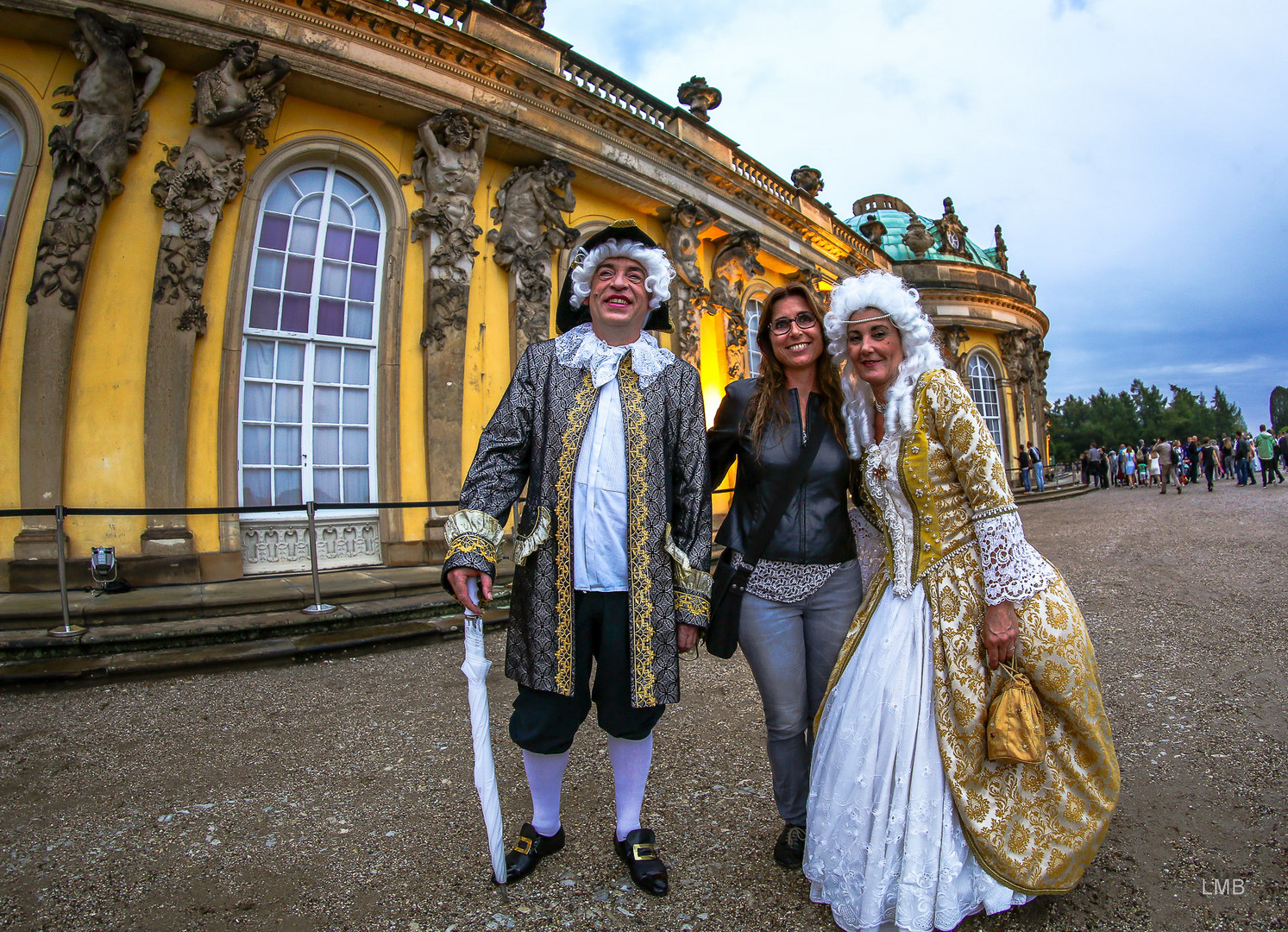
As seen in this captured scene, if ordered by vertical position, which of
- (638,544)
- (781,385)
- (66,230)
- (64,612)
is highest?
(66,230)

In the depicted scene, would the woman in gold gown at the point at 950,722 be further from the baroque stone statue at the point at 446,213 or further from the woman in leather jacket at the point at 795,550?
the baroque stone statue at the point at 446,213

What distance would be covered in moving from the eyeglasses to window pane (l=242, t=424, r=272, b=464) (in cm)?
701

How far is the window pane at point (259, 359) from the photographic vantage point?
7.41 meters

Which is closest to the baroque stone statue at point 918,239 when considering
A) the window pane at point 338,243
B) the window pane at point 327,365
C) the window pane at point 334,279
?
the window pane at point 338,243

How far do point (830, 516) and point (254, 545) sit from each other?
23.2 ft

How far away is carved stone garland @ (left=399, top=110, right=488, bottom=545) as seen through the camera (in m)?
8.06

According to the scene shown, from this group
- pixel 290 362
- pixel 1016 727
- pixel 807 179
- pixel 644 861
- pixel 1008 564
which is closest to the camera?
pixel 1016 727

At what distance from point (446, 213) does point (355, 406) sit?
8.84ft

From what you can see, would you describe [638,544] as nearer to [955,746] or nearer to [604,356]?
[604,356]

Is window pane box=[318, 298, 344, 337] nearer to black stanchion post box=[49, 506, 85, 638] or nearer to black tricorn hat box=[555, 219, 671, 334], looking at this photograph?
black stanchion post box=[49, 506, 85, 638]

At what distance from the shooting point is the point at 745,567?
222cm

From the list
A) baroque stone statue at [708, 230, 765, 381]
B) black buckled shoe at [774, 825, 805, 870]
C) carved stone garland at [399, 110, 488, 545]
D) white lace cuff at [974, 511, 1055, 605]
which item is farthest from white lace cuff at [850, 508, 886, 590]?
A: baroque stone statue at [708, 230, 765, 381]

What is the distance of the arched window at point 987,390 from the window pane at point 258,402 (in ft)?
76.6

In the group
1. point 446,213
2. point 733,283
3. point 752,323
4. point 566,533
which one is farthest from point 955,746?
point 752,323
